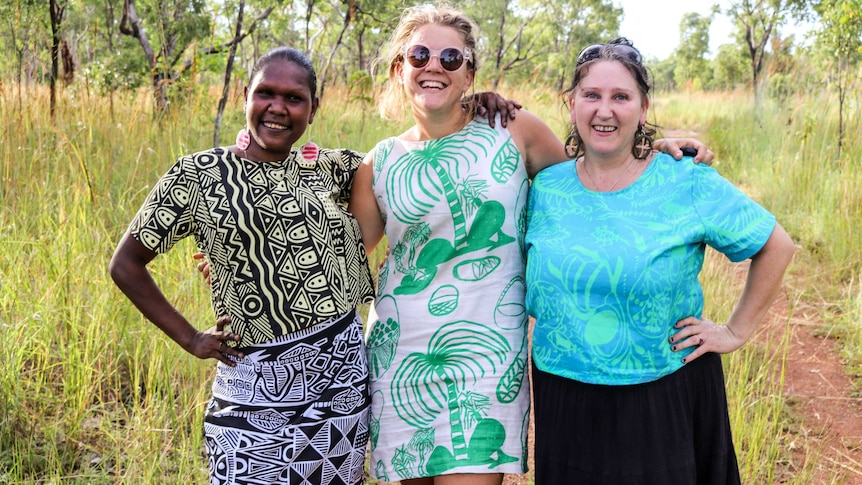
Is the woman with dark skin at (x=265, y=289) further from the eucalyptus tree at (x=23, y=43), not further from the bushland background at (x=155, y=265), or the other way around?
the eucalyptus tree at (x=23, y=43)

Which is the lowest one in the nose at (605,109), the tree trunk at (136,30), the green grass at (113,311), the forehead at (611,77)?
the green grass at (113,311)

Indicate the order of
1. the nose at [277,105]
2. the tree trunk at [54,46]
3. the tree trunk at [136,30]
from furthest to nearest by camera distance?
the tree trunk at [136,30] < the tree trunk at [54,46] < the nose at [277,105]

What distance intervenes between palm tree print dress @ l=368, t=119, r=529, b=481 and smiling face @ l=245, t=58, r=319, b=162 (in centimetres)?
40

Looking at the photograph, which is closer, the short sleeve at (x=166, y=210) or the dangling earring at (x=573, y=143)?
the short sleeve at (x=166, y=210)

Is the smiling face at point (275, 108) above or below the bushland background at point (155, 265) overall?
above

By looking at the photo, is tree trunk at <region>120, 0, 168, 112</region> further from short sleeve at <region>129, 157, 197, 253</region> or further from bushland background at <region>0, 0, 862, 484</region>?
short sleeve at <region>129, 157, 197, 253</region>

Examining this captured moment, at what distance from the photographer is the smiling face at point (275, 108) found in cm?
204

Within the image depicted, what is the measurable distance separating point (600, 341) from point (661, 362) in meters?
0.19

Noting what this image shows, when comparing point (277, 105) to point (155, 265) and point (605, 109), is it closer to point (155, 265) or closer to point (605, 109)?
point (605, 109)

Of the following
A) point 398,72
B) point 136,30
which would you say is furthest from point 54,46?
point 398,72

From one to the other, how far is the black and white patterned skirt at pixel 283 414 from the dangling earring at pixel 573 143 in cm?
90

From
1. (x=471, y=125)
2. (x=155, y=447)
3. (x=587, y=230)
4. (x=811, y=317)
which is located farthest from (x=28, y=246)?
(x=811, y=317)

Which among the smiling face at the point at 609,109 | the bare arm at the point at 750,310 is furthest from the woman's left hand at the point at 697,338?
the smiling face at the point at 609,109

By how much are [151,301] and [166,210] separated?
27cm
